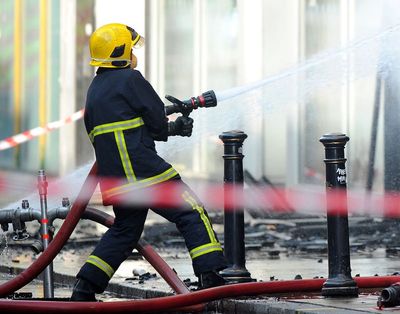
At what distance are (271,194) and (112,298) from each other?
22.6 feet

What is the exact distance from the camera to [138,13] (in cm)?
2247

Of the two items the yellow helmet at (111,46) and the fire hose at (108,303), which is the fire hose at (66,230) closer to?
the fire hose at (108,303)

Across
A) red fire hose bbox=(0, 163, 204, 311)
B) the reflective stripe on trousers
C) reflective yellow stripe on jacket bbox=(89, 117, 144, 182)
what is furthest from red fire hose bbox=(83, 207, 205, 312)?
reflective yellow stripe on jacket bbox=(89, 117, 144, 182)

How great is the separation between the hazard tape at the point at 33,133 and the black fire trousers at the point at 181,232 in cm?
1461

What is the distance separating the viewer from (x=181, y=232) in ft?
27.7

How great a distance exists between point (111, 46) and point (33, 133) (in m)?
17.4

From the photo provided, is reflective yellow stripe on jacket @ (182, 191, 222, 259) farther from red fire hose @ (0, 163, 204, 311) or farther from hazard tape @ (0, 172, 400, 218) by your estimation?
red fire hose @ (0, 163, 204, 311)

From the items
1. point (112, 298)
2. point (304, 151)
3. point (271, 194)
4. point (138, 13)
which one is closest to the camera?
point (112, 298)

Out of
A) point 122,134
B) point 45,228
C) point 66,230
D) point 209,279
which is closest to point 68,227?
point 66,230

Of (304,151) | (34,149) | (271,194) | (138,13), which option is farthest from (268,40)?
(34,149)

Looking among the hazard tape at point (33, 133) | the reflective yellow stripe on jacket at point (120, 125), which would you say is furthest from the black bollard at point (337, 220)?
the hazard tape at point (33, 133)

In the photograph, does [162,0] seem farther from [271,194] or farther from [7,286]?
[7,286]

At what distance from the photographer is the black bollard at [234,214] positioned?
947cm

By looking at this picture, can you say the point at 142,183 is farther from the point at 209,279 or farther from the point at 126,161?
the point at 209,279
